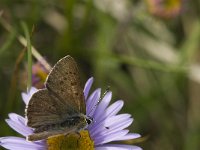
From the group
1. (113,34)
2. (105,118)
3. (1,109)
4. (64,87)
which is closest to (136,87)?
(113,34)

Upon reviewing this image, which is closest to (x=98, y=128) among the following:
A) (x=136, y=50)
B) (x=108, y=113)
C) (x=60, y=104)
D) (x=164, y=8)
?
(x=108, y=113)

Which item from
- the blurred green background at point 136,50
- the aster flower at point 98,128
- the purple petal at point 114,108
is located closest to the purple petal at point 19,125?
the aster flower at point 98,128

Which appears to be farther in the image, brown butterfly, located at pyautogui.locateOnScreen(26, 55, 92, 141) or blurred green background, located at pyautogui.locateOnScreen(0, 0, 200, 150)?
blurred green background, located at pyautogui.locateOnScreen(0, 0, 200, 150)

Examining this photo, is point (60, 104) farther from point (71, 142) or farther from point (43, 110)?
point (71, 142)

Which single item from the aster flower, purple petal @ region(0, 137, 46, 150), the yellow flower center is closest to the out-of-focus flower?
the aster flower

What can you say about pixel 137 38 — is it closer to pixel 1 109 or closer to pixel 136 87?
pixel 136 87

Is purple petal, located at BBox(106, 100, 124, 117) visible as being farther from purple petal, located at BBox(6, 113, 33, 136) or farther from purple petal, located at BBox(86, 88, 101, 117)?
purple petal, located at BBox(6, 113, 33, 136)

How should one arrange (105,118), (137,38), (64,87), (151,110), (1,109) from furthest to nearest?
(137,38), (151,110), (1,109), (105,118), (64,87)
